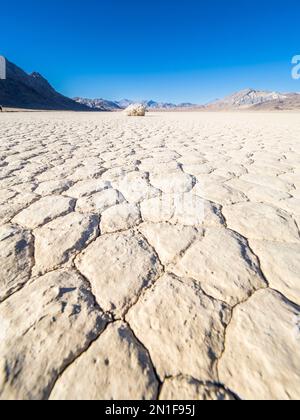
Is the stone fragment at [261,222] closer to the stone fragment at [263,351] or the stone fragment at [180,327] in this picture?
the stone fragment at [263,351]

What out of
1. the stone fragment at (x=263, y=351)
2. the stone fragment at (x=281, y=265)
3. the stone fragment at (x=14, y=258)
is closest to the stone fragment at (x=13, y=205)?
the stone fragment at (x=14, y=258)

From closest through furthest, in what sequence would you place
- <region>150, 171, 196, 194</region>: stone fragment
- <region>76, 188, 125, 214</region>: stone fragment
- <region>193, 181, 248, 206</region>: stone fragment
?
1. <region>76, 188, 125, 214</region>: stone fragment
2. <region>193, 181, 248, 206</region>: stone fragment
3. <region>150, 171, 196, 194</region>: stone fragment

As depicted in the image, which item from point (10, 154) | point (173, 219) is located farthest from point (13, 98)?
point (173, 219)

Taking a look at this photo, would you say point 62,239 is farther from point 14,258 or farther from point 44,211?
point 44,211

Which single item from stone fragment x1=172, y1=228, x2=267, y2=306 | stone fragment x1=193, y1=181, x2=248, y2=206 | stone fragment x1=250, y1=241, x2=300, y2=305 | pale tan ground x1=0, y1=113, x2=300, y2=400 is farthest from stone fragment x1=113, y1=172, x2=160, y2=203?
stone fragment x1=250, y1=241, x2=300, y2=305

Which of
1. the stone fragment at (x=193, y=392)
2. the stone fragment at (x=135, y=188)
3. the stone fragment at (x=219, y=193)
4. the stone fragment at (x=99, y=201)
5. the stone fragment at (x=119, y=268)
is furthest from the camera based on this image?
the stone fragment at (x=135, y=188)

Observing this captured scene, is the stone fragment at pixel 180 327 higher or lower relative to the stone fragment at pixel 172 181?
lower

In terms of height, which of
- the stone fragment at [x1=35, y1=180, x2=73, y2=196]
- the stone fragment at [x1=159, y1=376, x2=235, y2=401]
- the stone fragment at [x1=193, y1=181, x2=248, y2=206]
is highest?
the stone fragment at [x1=193, y1=181, x2=248, y2=206]

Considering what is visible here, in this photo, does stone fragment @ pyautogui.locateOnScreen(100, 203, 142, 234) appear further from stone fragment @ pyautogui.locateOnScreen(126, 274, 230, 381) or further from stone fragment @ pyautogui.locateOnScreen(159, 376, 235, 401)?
stone fragment @ pyautogui.locateOnScreen(159, 376, 235, 401)
